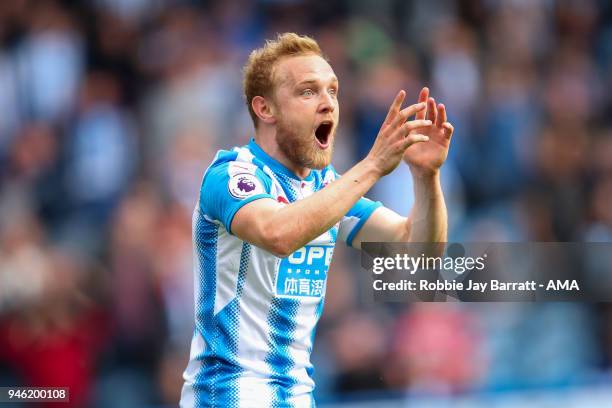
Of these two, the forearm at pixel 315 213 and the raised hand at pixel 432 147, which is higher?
the raised hand at pixel 432 147

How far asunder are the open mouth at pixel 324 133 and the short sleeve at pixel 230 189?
311 mm

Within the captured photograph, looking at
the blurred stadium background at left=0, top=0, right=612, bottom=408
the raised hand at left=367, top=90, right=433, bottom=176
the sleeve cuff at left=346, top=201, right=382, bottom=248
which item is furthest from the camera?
the blurred stadium background at left=0, top=0, right=612, bottom=408

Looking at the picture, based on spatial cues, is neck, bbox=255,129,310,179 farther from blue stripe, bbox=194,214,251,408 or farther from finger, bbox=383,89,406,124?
finger, bbox=383,89,406,124

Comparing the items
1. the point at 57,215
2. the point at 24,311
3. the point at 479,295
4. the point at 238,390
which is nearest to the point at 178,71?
the point at 57,215

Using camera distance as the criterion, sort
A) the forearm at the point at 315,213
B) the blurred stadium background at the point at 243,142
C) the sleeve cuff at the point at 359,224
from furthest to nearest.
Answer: the blurred stadium background at the point at 243,142
the sleeve cuff at the point at 359,224
the forearm at the point at 315,213

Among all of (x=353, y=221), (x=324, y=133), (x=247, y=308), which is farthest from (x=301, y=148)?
(x=247, y=308)

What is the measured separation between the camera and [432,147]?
5.24m

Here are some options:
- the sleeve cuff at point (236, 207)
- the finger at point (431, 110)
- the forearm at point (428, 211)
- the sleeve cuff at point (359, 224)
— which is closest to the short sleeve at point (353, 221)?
the sleeve cuff at point (359, 224)

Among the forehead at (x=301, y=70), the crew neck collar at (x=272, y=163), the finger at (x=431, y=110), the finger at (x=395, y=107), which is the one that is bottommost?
the crew neck collar at (x=272, y=163)

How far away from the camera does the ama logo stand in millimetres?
4754

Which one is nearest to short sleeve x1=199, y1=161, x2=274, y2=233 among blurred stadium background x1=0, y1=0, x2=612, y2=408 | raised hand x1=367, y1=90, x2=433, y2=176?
raised hand x1=367, y1=90, x2=433, y2=176

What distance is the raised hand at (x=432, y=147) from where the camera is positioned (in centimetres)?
520

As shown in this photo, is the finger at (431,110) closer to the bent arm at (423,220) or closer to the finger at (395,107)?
the bent arm at (423,220)

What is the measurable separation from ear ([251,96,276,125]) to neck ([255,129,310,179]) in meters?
0.05
